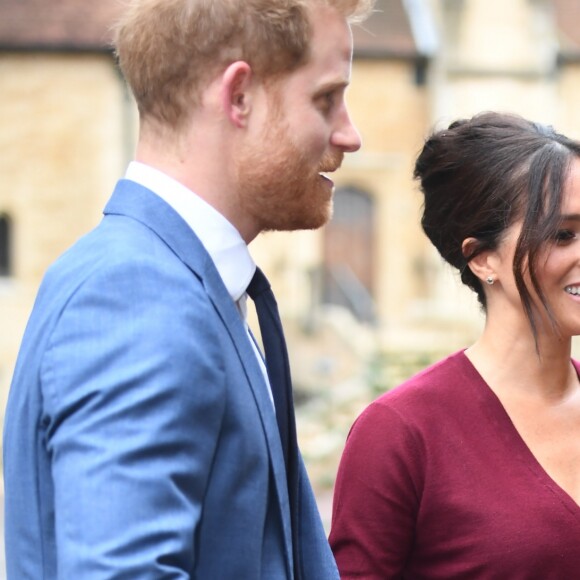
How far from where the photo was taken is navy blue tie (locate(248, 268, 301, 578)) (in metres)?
1.95

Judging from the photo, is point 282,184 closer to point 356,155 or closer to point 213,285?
point 213,285

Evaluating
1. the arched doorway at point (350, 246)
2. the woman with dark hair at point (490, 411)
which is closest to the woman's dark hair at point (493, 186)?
the woman with dark hair at point (490, 411)

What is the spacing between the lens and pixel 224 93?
5.91 feet

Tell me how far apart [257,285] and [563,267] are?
92 centimetres

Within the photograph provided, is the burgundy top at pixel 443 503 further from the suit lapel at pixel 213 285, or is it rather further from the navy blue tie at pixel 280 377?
the suit lapel at pixel 213 285

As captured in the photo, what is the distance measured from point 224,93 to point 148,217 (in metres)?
0.20

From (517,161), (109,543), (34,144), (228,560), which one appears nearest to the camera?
(109,543)

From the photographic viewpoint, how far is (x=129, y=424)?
1539 mm

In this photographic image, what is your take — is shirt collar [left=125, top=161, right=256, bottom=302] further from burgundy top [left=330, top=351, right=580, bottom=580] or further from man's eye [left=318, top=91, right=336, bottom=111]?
burgundy top [left=330, top=351, right=580, bottom=580]

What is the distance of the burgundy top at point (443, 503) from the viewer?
8.43 feet

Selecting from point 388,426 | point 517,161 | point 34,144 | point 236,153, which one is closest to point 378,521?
point 388,426

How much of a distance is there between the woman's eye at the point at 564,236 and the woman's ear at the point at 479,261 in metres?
0.17

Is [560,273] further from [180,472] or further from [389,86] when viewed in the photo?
[389,86]

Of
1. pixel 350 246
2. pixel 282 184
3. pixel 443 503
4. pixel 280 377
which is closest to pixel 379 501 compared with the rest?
pixel 443 503
